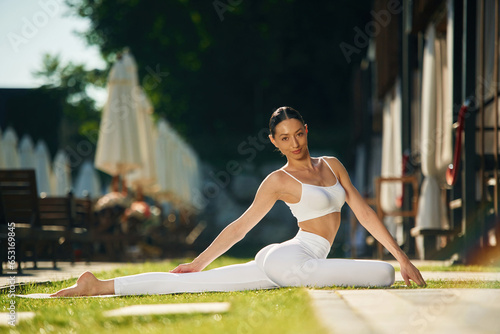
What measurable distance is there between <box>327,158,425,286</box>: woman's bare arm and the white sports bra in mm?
127

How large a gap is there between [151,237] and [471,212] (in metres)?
8.76

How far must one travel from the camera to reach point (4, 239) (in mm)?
7469

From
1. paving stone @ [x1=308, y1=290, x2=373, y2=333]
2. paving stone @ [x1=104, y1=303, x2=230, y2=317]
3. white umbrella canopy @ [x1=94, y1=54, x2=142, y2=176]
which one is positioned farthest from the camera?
white umbrella canopy @ [x1=94, y1=54, x2=142, y2=176]

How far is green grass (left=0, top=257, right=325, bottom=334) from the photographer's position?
2746 mm

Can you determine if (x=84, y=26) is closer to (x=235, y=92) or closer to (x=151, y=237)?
(x=235, y=92)

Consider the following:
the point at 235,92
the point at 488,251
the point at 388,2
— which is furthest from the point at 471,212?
the point at 235,92

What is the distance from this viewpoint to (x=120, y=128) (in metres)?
13.6

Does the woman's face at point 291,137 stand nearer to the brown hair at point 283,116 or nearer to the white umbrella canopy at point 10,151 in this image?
the brown hair at point 283,116

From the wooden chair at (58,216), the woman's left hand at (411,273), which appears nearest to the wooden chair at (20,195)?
the wooden chair at (58,216)

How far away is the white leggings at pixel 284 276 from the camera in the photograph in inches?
181

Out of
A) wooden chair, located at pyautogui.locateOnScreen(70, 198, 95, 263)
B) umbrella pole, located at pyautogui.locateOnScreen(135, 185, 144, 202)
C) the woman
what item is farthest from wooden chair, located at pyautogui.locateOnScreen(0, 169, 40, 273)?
umbrella pole, located at pyautogui.locateOnScreen(135, 185, 144, 202)

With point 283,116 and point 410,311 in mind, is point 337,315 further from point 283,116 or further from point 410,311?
point 283,116

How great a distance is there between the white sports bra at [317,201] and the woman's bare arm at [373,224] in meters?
0.13

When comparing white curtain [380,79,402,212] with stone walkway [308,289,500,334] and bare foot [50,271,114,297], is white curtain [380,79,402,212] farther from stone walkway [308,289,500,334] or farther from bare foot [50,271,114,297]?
stone walkway [308,289,500,334]
